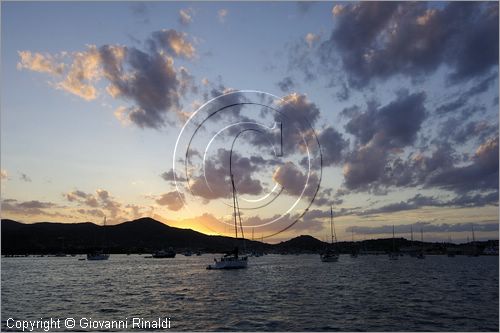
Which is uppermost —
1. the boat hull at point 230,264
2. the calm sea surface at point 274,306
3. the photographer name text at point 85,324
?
the photographer name text at point 85,324

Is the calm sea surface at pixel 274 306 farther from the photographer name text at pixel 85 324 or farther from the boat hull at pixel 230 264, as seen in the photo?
the boat hull at pixel 230 264

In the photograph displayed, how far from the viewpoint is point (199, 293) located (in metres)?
67.8

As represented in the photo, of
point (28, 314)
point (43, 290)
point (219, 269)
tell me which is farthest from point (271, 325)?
point (219, 269)

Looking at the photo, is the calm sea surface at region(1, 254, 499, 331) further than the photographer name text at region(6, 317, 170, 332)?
Yes

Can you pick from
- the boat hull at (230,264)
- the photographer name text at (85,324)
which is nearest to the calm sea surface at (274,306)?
the photographer name text at (85,324)

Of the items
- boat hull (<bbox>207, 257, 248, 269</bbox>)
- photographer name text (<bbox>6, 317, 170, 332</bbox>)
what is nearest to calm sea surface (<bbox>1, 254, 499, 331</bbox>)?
photographer name text (<bbox>6, 317, 170, 332</bbox>)

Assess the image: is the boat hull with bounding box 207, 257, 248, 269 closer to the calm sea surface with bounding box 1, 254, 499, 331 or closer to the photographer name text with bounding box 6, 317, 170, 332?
the calm sea surface with bounding box 1, 254, 499, 331

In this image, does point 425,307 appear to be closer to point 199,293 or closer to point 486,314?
point 486,314

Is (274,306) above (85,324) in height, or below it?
below

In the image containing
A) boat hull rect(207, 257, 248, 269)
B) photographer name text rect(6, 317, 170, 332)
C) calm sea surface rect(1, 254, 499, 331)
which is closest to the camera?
photographer name text rect(6, 317, 170, 332)

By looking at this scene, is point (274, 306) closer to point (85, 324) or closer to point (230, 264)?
point (85, 324)

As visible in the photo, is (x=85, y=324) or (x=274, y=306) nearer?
(x=85, y=324)

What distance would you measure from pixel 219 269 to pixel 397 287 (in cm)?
5985

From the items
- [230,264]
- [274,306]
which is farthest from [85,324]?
[230,264]
